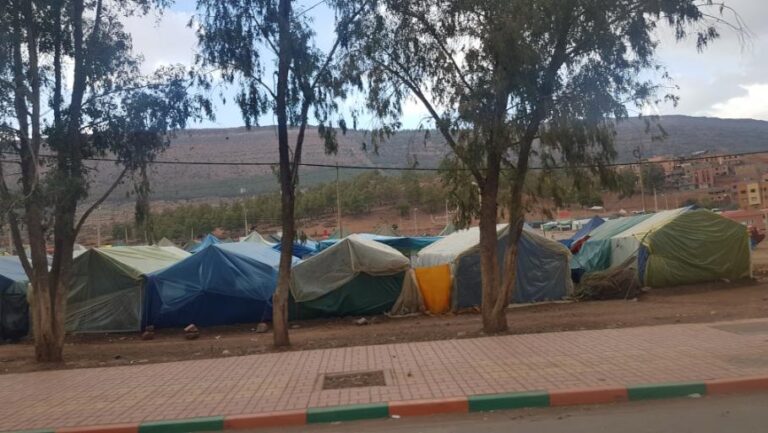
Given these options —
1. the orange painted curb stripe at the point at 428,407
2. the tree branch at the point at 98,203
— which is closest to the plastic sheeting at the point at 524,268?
the tree branch at the point at 98,203

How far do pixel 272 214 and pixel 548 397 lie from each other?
59264mm

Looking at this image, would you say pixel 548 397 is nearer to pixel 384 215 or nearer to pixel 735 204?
pixel 384 215

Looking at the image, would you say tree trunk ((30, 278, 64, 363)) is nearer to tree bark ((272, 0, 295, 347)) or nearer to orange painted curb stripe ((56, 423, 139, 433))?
tree bark ((272, 0, 295, 347))

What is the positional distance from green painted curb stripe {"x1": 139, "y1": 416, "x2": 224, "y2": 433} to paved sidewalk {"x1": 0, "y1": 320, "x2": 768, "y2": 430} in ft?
0.83

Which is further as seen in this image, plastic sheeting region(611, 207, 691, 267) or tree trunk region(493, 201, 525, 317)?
plastic sheeting region(611, 207, 691, 267)

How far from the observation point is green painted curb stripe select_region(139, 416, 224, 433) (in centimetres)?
762

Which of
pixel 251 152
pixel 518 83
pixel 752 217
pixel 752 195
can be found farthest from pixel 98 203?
pixel 752 195

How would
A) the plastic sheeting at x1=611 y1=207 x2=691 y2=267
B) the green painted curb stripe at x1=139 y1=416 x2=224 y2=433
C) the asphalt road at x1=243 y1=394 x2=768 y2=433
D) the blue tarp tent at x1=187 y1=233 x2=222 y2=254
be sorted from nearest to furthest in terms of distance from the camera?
the asphalt road at x1=243 y1=394 x2=768 y2=433, the green painted curb stripe at x1=139 y1=416 x2=224 y2=433, the blue tarp tent at x1=187 y1=233 x2=222 y2=254, the plastic sheeting at x1=611 y1=207 x2=691 y2=267

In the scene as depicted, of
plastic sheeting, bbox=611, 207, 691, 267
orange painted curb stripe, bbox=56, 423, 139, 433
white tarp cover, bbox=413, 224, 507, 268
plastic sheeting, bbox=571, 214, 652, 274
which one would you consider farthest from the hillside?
orange painted curb stripe, bbox=56, 423, 139, 433

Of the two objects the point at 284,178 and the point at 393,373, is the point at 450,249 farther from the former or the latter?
the point at 393,373

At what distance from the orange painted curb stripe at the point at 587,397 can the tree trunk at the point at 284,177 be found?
275 inches

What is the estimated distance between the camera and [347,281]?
20719 mm

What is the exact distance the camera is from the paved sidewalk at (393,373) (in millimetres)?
8391

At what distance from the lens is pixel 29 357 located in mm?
14633
